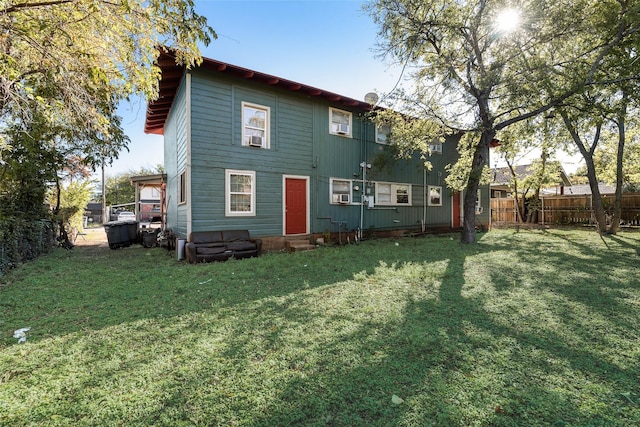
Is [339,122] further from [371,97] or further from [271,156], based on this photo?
[271,156]

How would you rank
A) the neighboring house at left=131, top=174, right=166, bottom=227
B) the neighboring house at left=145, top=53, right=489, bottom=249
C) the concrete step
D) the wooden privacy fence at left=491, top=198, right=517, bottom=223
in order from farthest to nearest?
the wooden privacy fence at left=491, top=198, right=517, bottom=223 → the neighboring house at left=131, top=174, right=166, bottom=227 → the concrete step → the neighboring house at left=145, top=53, right=489, bottom=249

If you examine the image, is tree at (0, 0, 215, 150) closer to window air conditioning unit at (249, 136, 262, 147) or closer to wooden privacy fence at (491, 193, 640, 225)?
window air conditioning unit at (249, 136, 262, 147)

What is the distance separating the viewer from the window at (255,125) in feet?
28.1

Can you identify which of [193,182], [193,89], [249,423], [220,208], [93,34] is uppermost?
[193,89]

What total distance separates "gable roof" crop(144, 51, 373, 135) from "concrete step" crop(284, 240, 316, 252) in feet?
16.0

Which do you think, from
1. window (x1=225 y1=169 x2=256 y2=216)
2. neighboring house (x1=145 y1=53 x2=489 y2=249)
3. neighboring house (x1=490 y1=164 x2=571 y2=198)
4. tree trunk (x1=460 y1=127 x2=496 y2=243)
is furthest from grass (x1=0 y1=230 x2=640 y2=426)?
neighboring house (x1=490 y1=164 x2=571 y2=198)

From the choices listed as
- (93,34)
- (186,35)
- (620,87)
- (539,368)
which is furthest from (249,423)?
(620,87)

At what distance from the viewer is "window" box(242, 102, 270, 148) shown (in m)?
8.56

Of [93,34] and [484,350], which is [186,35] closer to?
[93,34]

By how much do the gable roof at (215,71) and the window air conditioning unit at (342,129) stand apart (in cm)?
76

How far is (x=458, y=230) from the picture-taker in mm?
14477

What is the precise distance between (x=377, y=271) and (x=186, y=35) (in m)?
5.08

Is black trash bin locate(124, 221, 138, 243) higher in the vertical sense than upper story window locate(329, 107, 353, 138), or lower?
lower

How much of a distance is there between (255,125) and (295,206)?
111 inches
